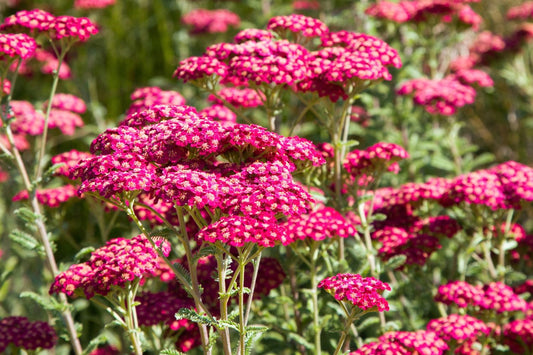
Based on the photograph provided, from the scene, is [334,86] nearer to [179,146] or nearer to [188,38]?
[179,146]

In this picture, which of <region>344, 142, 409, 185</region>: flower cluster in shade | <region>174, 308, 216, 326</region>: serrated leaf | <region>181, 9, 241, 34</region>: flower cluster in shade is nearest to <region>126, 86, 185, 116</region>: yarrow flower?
<region>344, 142, 409, 185</region>: flower cluster in shade

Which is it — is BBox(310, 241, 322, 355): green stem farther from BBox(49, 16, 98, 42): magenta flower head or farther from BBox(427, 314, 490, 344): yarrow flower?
BBox(49, 16, 98, 42): magenta flower head

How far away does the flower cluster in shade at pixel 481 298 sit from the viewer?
171 inches

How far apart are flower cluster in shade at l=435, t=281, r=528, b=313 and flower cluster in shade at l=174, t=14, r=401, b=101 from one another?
1.42 meters

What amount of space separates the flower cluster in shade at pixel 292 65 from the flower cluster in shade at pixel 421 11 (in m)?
1.90

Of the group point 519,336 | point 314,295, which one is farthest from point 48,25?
point 519,336

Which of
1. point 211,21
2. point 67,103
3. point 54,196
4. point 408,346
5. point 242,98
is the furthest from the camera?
point 211,21

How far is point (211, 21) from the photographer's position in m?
8.04

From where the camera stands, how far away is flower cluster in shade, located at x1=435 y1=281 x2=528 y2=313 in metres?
4.34

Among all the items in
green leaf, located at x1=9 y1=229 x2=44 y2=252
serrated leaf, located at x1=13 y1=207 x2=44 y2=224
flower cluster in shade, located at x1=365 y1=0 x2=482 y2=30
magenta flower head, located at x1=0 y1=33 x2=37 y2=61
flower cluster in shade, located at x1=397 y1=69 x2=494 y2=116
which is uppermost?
magenta flower head, located at x1=0 y1=33 x2=37 y2=61

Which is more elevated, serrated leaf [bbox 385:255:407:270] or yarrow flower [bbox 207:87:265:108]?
yarrow flower [bbox 207:87:265:108]

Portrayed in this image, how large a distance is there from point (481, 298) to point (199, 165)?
2.14 metres

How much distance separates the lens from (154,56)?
9391mm

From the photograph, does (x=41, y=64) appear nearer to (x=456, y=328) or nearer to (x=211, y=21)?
(x=211, y=21)
